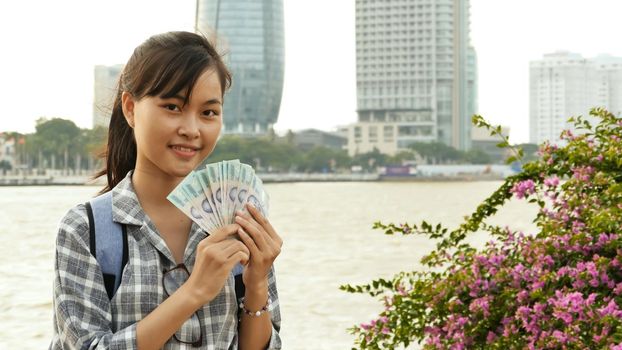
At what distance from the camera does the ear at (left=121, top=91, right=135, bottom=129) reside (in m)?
1.45

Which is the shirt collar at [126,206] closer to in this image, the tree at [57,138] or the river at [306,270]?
the river at [306,270]

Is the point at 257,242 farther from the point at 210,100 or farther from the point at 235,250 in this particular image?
the point at 210,100

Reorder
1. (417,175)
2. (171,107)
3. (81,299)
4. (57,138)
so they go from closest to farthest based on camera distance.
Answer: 1. (81,299)
2. (171,107)
3. (57,138)
4. (417,175)

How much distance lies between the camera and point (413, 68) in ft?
310

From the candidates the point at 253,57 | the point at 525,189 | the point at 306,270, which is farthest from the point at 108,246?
the point at 253,57

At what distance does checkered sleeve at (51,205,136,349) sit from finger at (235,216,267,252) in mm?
219

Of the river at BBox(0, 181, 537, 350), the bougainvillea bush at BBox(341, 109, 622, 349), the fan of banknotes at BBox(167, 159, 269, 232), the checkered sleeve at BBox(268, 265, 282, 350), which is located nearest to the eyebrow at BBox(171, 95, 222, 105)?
the fan of banknotes at BBox(167, 159, 269, 232)

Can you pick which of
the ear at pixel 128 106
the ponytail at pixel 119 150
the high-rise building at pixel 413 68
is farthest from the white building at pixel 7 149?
the ear at pixel 128 106

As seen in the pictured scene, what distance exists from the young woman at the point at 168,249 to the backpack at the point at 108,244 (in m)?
0.01

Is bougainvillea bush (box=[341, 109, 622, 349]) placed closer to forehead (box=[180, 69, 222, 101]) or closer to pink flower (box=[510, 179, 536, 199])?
pink flower (box=[510, 179, 536, 199])

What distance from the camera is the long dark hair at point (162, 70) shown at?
139cm

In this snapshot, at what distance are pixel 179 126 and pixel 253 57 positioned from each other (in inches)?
3515

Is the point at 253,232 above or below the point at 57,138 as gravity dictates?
below

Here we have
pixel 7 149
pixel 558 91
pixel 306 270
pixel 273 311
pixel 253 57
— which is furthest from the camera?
pixel 558 91
